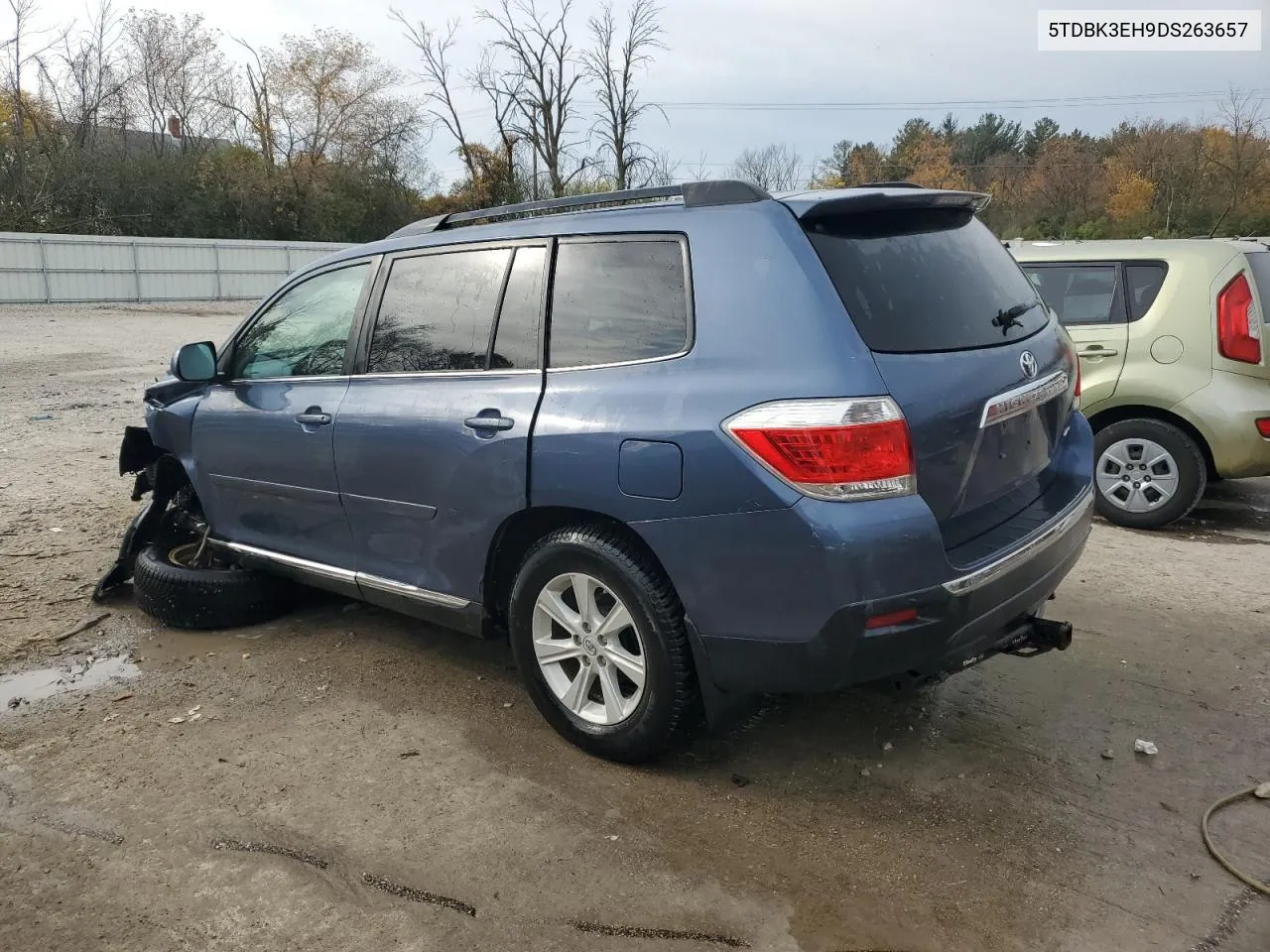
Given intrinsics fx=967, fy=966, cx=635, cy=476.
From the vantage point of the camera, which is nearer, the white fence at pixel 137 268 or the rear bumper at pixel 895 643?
the rear bumper at pixel 895 643

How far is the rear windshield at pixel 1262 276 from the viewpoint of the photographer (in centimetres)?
573

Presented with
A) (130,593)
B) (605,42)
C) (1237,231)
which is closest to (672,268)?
(130,593)

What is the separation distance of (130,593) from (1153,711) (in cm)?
486

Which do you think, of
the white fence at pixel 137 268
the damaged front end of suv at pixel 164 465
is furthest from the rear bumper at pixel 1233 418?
the white fence at pixel 137 268

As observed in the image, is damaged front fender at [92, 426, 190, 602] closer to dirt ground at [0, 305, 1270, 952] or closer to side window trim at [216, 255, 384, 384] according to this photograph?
dirt ground at [0, 305, 1270, 952]

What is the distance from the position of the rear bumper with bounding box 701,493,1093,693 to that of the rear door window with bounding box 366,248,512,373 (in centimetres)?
148

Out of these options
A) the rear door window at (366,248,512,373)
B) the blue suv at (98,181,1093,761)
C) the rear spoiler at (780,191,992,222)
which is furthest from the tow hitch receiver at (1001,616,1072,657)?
the rear door window at (366,248,512,373)

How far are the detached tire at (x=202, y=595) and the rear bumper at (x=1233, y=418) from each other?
17.6 feet

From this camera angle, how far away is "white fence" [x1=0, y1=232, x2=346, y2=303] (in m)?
26.8

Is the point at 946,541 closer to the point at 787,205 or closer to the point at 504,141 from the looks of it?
the point at 787,205

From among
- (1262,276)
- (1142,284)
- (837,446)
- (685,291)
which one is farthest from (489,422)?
(1262,276)

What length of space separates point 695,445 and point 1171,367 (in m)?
4.46

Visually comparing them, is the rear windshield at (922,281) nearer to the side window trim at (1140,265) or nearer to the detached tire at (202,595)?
the side window trim at (1140,265)

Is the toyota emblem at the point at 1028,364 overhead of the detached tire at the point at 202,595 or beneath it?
overhead
